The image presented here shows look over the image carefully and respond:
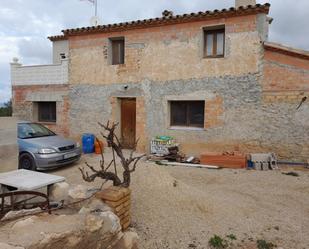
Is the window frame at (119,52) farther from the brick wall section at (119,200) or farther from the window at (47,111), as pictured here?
the brick wall section at (119,200)

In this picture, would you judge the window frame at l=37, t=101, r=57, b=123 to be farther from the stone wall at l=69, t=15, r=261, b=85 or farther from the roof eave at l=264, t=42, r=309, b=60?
the roof eave at l=264, t=42, r=309, b=60

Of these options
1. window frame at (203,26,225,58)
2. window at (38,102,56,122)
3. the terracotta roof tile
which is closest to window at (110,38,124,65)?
the terracotta roof tile

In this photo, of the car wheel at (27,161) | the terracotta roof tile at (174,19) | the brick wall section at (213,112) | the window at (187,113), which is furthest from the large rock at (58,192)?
the terracotta roof tile at (174,19)

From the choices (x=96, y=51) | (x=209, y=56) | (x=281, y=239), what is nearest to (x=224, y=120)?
(x=209, y=56)

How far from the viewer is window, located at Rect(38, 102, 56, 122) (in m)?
12.1

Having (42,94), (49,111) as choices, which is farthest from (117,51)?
(49,111)

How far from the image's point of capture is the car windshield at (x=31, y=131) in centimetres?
774

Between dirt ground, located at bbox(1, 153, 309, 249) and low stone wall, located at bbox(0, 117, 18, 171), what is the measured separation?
1868mm

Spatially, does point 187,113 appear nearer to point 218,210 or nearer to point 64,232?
point 218,210

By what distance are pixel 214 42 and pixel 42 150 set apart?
679 cm

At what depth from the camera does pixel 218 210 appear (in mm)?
4445

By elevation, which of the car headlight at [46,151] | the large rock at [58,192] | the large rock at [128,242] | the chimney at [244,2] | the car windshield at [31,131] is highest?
the chimney at [244,2]

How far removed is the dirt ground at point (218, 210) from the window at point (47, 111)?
21.6ft

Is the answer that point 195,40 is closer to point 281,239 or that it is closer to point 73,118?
point 73,118
